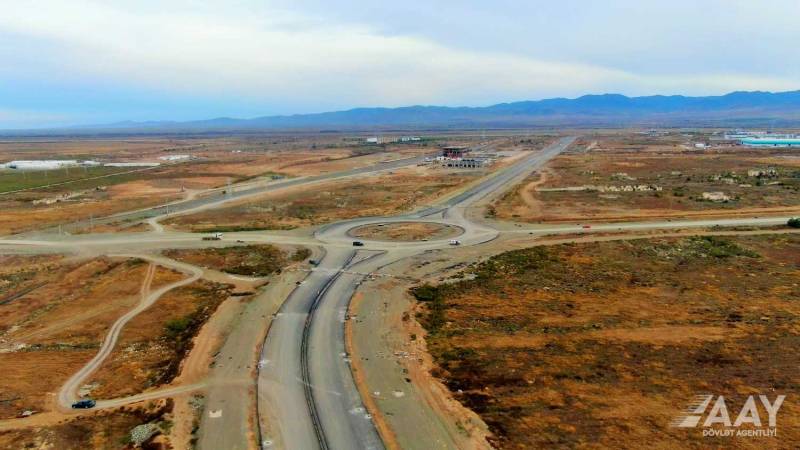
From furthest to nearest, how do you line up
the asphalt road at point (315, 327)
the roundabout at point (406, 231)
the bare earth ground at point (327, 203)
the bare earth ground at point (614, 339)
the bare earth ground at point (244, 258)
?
the bare earth ground at point (327, 203)
the roundabout at point (406, 231)
the bare earth ground at point (244, 258)
the bare earth ground at point (614, 339)
the asphalt road at point (315, 327)

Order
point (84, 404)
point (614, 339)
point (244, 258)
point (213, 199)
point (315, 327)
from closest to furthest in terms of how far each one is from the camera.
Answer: point (84, 404), point (614, 339), point (315, 327), point (244, 258), point (213, 199)

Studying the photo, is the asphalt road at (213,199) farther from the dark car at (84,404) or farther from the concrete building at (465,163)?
the dark car at (84,404)

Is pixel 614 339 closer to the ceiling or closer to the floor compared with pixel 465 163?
closer to the floor

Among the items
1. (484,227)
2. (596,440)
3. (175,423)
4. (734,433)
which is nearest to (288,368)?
(175,423)

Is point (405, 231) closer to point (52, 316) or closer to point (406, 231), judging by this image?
point (406, 231)

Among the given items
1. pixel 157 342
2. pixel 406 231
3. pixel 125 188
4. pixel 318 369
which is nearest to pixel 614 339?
pixel 318 369

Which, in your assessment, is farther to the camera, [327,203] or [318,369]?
[327,203]

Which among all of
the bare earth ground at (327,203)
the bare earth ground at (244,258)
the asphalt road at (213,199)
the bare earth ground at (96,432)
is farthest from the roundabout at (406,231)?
the bare earth ground at (96,432)

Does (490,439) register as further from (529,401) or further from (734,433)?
(734,433)
